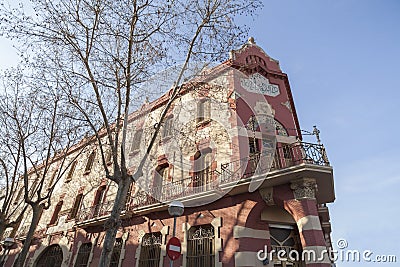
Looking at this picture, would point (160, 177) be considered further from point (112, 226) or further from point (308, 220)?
point (308, 220)

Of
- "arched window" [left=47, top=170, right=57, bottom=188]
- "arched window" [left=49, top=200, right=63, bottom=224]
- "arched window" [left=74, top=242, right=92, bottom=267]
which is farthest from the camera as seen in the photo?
"arched window" [left=47, top=170, right=57, bottom=188]

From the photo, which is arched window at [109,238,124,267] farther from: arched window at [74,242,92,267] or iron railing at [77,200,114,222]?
arched window at [74,242,92,267]

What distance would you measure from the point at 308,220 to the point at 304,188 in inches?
38.7

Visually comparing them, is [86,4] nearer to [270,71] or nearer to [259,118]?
[259,118]

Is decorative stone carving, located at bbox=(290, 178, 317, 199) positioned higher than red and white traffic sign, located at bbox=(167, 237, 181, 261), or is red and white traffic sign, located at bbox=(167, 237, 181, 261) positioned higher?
decorative stone carving, located at bbox=(290, 178, 317, 199)

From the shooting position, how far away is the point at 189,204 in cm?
1086

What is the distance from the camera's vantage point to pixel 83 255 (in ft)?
46.5

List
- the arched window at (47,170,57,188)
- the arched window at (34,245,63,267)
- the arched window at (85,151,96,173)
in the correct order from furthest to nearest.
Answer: the arched window at (47,170,57,188) < the arched window at (85,151,96,173) < the arched window at (34,245,63,267)

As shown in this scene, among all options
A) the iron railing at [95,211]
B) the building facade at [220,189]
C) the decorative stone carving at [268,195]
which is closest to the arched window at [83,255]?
the building facade at [220,189]

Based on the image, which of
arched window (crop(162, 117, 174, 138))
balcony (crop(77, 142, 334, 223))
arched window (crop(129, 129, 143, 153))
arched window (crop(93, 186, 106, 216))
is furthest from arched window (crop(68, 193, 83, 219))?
arched window (crop(162, 117, 174, 138))

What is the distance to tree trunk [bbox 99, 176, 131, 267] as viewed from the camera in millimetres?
7839

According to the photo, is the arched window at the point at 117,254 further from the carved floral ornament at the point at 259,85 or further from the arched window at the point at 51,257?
the carved floral ornament at the point at 259,85

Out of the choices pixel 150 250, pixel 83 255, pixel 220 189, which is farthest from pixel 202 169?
pixel 83 255

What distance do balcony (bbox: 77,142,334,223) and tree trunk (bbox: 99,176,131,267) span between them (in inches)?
110
